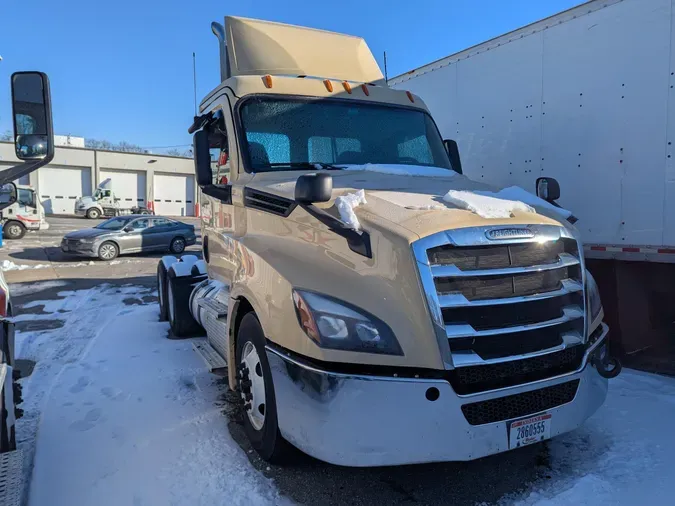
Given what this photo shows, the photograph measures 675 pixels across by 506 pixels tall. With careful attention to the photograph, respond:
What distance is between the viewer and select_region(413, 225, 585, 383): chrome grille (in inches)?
105

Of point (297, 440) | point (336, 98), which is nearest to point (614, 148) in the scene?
point (336, 98)

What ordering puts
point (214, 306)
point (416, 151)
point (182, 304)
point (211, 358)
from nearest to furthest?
point (211, 358)
point (416, 151)
point (214, 306)
point (182, 304)

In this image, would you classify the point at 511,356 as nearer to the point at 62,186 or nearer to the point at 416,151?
the point at 416,151

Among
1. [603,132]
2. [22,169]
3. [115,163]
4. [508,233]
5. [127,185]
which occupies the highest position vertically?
[115,163]

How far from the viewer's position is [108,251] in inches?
640

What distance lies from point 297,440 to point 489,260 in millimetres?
1514

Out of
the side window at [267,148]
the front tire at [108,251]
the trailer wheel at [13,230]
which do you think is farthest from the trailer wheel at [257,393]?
the trailer wheel at [13,230]

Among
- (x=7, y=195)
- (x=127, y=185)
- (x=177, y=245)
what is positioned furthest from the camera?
(x=127, y=185)

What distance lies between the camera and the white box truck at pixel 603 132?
461 centimetres

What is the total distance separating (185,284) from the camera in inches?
257

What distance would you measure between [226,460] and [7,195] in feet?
8.19

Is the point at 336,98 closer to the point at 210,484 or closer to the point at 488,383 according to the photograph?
the point at 488,383

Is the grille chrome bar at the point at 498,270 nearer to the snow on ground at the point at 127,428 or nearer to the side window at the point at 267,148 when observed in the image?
the snow on ground at the point at 127,428


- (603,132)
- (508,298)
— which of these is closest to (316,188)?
(508,298)
